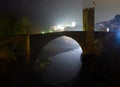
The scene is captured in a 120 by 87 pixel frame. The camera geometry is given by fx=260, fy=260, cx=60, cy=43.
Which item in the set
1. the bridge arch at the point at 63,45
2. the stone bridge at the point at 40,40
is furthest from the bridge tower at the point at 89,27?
the bridge arch at the point at 63,45

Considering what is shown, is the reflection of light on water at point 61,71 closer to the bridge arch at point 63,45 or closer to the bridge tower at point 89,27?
the bridge tower at point 89,27

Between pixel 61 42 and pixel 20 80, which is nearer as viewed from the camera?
pixel 20 80

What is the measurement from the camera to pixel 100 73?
136 ft

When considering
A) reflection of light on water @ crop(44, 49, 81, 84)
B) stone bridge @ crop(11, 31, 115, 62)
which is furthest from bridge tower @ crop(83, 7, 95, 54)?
reflection of light on water @ crop(44, 49, 81, 84)

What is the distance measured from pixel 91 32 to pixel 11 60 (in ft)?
62.7

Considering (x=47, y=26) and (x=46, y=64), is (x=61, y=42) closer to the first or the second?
(x=47, y=26)

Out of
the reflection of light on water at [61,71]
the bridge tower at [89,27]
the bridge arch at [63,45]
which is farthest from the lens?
the bridge arch at [63,45]

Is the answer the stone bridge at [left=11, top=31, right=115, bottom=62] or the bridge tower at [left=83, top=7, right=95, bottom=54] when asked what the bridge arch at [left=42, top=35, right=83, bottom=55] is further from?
the stone bridge at [left=11, top=31, right=115, bottom=62]

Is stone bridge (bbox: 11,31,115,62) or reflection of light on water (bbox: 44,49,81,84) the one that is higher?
stone bridge (bbox: 11,31,115,62)

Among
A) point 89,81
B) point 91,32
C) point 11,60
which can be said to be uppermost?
point 91,32

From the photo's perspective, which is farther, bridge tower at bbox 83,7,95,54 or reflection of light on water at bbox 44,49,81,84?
bridge tower at bbox 83,7,95,54

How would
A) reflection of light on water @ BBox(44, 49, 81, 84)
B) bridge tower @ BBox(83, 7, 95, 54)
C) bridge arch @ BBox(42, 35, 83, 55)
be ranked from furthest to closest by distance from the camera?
bridge arch @ BBox(42, 35, 83, 55) → bridge tower @ BBox(83, 7, 95, 54) → reflection of light on water @ BBox(44, 49, 81, 84)

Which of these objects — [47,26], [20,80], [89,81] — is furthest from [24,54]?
[47,26]

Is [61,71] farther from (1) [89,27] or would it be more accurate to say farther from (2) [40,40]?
(1) [89,27]
